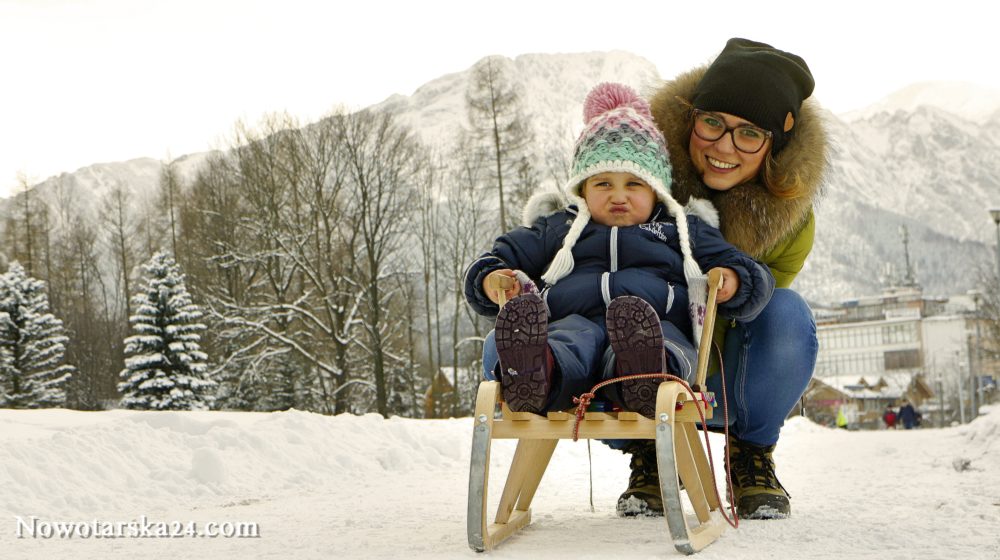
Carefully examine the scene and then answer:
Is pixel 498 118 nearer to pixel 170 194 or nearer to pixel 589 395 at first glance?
pixel 170 194

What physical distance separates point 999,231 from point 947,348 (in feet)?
296

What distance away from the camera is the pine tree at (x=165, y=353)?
23.3 m

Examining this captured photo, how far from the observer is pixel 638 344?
111 inches

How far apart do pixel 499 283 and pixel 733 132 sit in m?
1.43

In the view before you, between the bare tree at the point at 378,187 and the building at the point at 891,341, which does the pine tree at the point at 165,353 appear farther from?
the building at the point at 891,341

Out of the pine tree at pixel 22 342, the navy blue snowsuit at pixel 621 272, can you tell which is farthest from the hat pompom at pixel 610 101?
the pine tree at pixel 22 342

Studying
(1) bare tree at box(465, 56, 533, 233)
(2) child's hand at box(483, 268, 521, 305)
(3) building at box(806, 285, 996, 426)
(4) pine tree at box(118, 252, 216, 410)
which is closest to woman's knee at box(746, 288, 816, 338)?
(2) child's hand at box(483, 268, 521, 305)

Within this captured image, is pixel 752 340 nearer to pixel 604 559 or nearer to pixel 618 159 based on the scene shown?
pixel 618 159

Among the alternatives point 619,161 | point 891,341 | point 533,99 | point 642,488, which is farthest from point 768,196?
point 891,341

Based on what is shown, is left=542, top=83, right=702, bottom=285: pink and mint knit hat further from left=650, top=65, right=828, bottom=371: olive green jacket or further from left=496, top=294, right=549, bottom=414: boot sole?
left=496, top=294, right=549, bottom=414: boot sole

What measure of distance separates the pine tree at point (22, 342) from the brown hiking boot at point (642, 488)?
27080 mm

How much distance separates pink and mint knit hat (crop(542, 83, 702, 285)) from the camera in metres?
3.47

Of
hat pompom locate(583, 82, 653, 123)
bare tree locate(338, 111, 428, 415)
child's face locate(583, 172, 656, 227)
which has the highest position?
bare tree locate(338, 111, 428, 415)

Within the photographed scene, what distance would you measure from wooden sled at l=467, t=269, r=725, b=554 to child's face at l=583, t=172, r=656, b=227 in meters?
0.48
